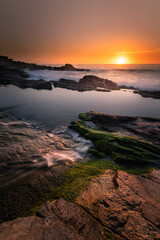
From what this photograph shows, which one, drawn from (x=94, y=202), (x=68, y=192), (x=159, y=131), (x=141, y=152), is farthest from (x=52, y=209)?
(x=159, y=131)

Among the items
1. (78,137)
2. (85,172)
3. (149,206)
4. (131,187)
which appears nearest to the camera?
(149,206)

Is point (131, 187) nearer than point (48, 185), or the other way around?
point (131, 187)

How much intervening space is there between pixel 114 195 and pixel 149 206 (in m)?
0.96

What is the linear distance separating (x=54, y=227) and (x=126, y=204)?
2072mm

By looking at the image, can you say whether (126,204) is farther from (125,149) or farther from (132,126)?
(132,126)

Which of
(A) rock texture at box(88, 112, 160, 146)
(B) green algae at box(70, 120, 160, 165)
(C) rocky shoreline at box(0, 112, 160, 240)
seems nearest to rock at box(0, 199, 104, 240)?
(C) rocky shoreline at box(0, 112, 160, 240)

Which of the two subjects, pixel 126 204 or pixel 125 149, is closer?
pixel 126 204

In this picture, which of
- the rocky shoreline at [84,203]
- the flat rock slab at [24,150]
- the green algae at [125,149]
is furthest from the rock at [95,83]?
the rocky shoreline at [84,203]

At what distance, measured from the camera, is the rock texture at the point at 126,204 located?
302 cm

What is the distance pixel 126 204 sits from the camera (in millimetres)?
3658

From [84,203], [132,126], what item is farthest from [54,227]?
[132,126]

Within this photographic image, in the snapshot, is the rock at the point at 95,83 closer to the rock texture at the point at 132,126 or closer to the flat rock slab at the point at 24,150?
the rock texture at the point at 132,126

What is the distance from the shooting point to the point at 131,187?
4.32 m

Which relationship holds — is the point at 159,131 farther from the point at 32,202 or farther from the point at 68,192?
the point at 32,202
